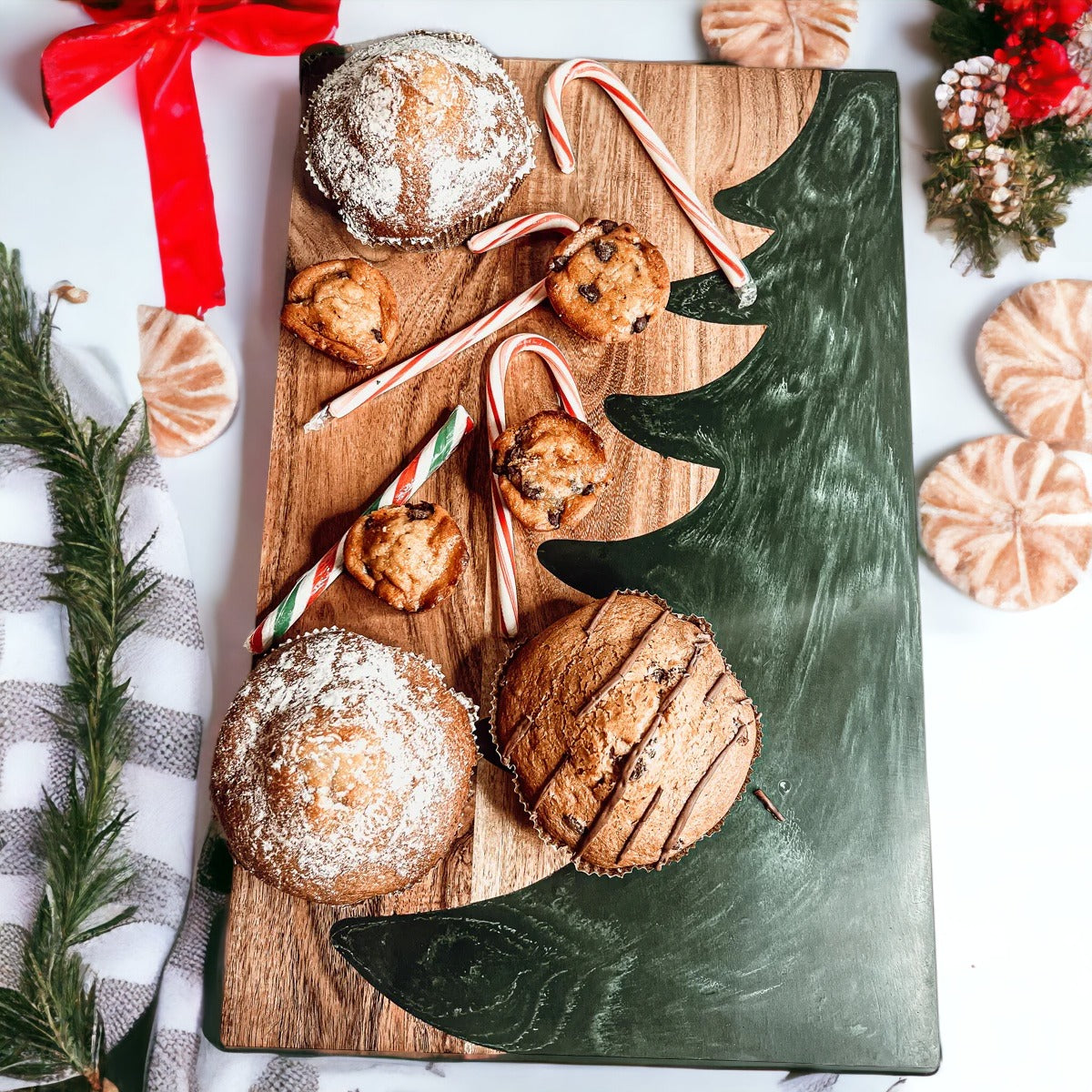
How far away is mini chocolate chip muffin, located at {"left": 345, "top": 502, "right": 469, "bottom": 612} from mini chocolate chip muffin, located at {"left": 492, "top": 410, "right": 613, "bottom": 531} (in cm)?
18

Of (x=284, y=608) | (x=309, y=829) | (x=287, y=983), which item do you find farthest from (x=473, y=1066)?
(x=284, y=608)

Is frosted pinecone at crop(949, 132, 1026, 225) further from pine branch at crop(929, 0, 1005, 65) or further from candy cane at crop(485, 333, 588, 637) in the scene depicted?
candy cane at crop(485, 333, 588, 637)

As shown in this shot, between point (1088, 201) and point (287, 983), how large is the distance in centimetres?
305

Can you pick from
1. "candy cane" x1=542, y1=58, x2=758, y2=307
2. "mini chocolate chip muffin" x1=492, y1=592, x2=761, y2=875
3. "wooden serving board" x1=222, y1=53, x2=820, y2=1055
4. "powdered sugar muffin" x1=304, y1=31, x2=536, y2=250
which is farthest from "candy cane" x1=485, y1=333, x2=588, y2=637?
"candy cane" x1=542, y1=58, x2=758, y2=307

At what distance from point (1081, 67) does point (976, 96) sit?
0.91ft

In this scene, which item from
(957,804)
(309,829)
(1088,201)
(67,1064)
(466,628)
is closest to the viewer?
(309,829)

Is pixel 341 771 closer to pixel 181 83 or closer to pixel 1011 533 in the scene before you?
pixel 1011 533

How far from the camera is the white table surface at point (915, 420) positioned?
2500 mm

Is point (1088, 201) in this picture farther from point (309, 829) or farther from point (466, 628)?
point (309, 829)

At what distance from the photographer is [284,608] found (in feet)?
7.28

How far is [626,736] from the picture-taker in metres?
1.94

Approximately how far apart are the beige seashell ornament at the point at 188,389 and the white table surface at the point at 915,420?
5 centimetres

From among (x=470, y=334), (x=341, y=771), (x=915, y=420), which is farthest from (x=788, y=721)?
(x=470, y=334)

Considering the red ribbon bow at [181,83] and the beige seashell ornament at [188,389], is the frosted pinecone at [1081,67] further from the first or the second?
the beige seashell ornament at [188,389]
